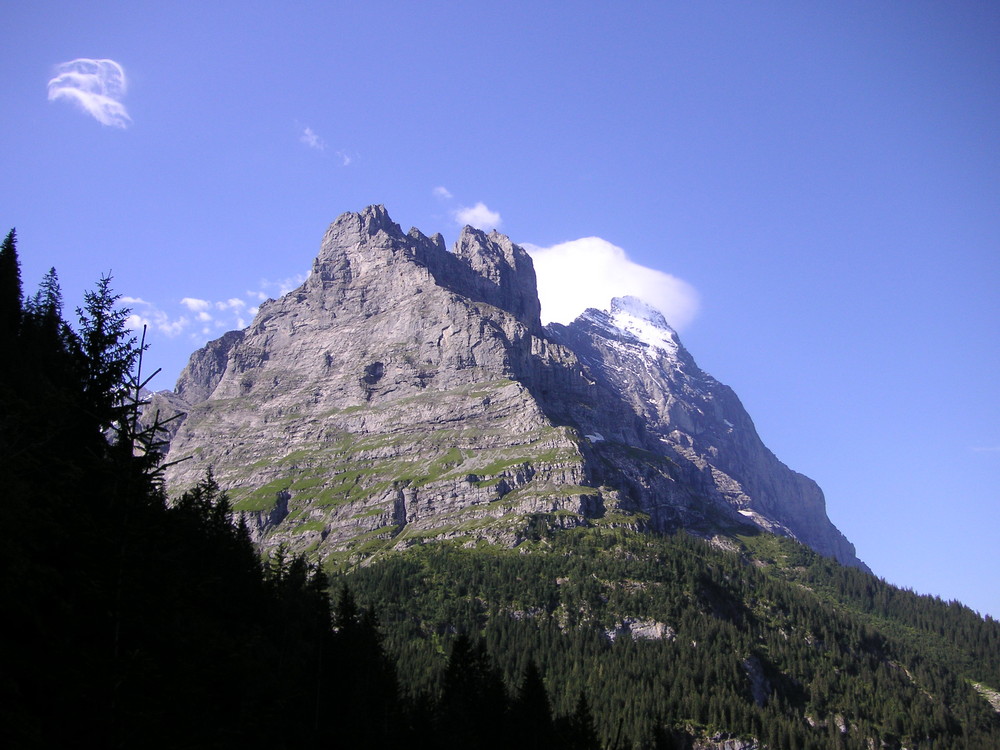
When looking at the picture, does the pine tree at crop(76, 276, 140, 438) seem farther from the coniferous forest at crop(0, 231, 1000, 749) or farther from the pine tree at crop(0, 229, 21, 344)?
the pine tree at crop(0, 229, 21, 344)

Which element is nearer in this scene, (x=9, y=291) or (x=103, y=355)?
(x=103, y=355)

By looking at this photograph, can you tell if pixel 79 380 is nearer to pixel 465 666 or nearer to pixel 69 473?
pixel 69 473

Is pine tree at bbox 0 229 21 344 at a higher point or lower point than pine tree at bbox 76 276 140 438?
higher

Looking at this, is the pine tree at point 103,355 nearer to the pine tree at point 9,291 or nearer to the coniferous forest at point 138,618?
the coniferous forest at point 138,618

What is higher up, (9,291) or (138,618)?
(9,291)

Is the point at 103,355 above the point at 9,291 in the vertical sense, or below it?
below

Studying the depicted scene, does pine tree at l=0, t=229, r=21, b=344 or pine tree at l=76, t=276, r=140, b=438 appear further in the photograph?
pine tree at l=0, t=229, r=21, b=344

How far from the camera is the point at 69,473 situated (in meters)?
28.6

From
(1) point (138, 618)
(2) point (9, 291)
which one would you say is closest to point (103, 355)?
(1) point (138, 618)

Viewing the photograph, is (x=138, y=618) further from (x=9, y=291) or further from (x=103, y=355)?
(x=9, y=291)

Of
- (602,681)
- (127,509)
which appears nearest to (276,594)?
(127,509)

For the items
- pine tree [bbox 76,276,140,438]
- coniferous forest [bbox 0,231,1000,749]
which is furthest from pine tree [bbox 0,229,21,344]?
pine tree [bbox 76,276,140,438]

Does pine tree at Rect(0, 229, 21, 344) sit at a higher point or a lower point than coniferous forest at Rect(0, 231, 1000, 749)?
higher

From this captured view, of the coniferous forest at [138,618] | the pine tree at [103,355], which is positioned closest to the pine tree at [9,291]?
the coniferous forest at [138,618]
